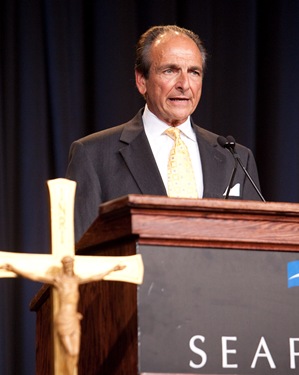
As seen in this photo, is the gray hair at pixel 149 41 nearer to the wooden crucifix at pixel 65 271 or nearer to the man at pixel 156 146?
the man at pixel 156 146

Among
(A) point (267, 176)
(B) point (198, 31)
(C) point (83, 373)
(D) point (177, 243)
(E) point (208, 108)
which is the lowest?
(C) point (83, 373)

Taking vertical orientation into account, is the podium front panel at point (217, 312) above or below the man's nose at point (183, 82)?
below

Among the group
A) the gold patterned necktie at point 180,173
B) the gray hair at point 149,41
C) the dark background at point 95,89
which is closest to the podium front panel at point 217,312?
the gold patterned necktie at point 180,173

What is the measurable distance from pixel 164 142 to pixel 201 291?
1343 mm

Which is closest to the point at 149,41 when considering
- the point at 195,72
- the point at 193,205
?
the point at 195,72

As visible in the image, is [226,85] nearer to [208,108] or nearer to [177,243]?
[208,108]

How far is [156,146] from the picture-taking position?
11.1ft

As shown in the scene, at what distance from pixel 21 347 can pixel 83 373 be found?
1844 mm

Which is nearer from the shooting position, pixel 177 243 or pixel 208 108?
pixel 177 243

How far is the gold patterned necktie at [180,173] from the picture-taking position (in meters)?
3.16

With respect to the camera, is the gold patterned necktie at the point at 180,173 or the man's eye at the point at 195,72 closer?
the gold patterned necktie at the point at 180,173

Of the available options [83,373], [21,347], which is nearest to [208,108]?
[21,347]

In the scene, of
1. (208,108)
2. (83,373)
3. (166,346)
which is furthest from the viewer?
(208,108)

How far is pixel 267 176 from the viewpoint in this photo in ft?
14.6
